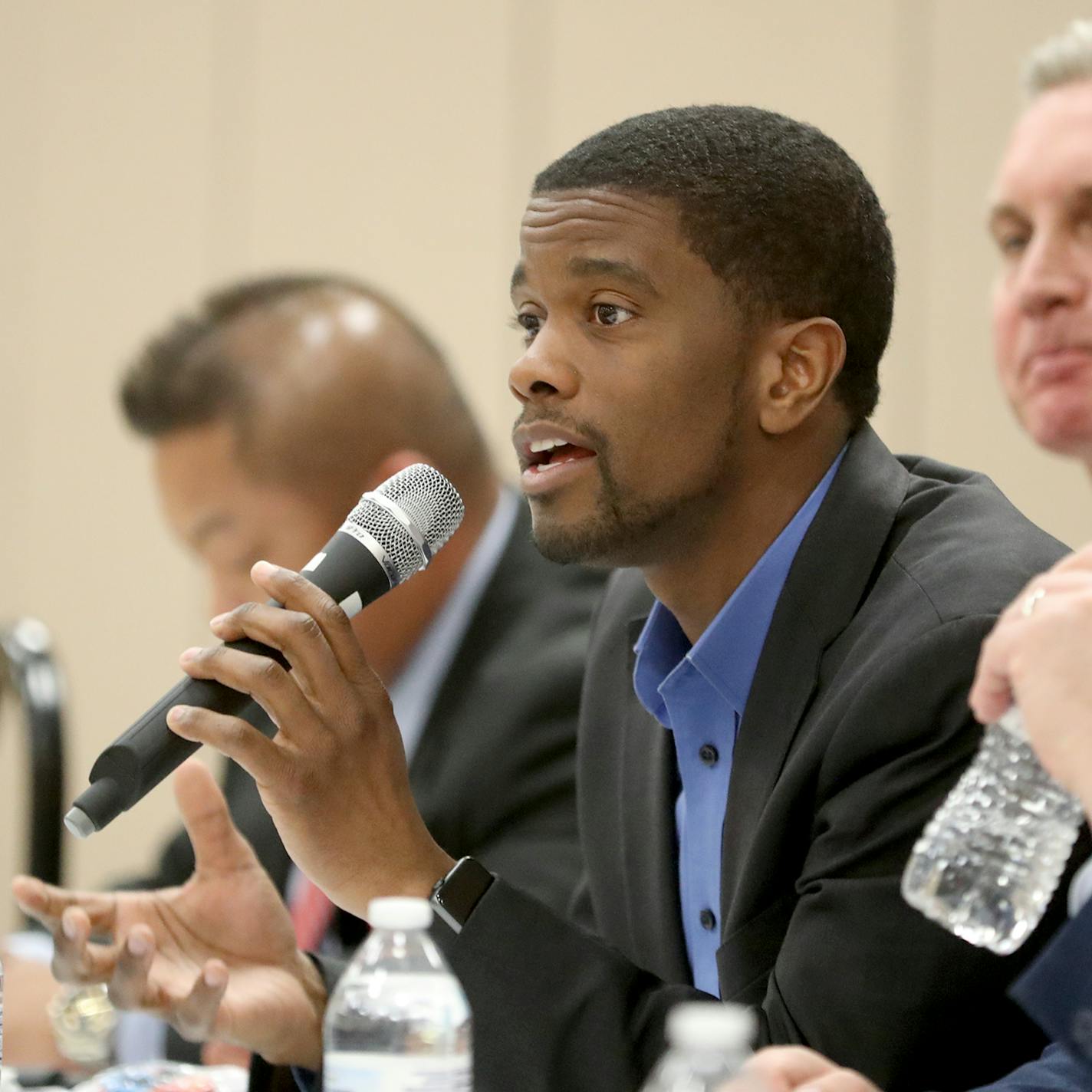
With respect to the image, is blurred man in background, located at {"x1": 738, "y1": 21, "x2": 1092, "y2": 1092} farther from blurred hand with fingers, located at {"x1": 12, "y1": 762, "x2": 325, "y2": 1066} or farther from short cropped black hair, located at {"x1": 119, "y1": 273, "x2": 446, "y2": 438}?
short cropped black hair, located at {"x1": 119, "y1": 273, "x2": 446, "y2": 438}

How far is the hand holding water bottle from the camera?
40.8 inches

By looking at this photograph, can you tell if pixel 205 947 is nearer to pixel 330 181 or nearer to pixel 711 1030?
pixel 711 1030

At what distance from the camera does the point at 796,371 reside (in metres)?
1.64

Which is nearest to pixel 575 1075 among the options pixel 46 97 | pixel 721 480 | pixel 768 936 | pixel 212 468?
pixel 768 936

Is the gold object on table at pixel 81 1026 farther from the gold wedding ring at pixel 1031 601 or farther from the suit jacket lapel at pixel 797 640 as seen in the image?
the gold wedding ring at pixel 1031 601

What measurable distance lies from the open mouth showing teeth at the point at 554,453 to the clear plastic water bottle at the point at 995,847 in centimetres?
53

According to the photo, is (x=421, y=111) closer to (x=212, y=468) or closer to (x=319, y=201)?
(x=319, y=201)

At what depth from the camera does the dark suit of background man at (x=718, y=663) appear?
1.35 metres

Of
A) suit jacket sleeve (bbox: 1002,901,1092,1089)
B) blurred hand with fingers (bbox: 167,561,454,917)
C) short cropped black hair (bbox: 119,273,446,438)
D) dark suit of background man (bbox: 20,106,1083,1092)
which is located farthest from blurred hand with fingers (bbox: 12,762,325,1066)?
short cropped black hair (bbox: 119,273,446,438)

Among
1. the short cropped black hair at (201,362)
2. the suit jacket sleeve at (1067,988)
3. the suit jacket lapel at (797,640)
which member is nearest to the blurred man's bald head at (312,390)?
the short cropped black hair at (201,362)

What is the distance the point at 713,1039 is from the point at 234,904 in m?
0.90

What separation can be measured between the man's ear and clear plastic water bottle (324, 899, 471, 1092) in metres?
0.67

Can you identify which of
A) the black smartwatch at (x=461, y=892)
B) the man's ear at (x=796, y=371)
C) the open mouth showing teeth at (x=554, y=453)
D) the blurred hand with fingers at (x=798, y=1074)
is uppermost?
the man's ear at (x=796, y=371)

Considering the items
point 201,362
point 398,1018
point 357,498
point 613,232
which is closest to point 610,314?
point 613,232
